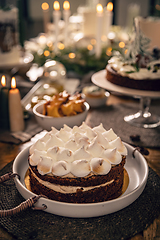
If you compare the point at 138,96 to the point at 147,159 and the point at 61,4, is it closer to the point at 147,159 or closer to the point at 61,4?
the point at 147,159

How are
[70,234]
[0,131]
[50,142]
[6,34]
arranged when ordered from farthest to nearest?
1. [6,34]
2. [0,131]
3. [50,142]
4. [70,234]

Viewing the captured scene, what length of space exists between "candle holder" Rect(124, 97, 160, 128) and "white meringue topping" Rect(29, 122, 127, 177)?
0.66 m

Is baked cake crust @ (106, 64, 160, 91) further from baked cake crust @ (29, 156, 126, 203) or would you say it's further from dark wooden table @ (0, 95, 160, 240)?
baked cake crust @ (29, 156, 126, 203)

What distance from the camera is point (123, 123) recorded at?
61.5 inches

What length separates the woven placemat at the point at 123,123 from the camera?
136 cm

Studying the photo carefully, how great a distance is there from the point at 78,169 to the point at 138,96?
75 centimetres

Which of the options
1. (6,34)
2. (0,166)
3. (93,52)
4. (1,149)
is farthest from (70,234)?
(93,52)

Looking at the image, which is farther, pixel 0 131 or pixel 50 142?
pixel 0 131

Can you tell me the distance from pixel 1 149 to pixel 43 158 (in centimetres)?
52

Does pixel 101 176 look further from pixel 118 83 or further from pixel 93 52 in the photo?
pixel 93 52

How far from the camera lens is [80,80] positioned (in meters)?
2.31

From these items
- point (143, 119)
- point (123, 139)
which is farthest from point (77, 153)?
point (143, 119)

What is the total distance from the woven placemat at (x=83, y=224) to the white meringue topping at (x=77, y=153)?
0.47 ft

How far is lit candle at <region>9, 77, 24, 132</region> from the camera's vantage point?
135cm
